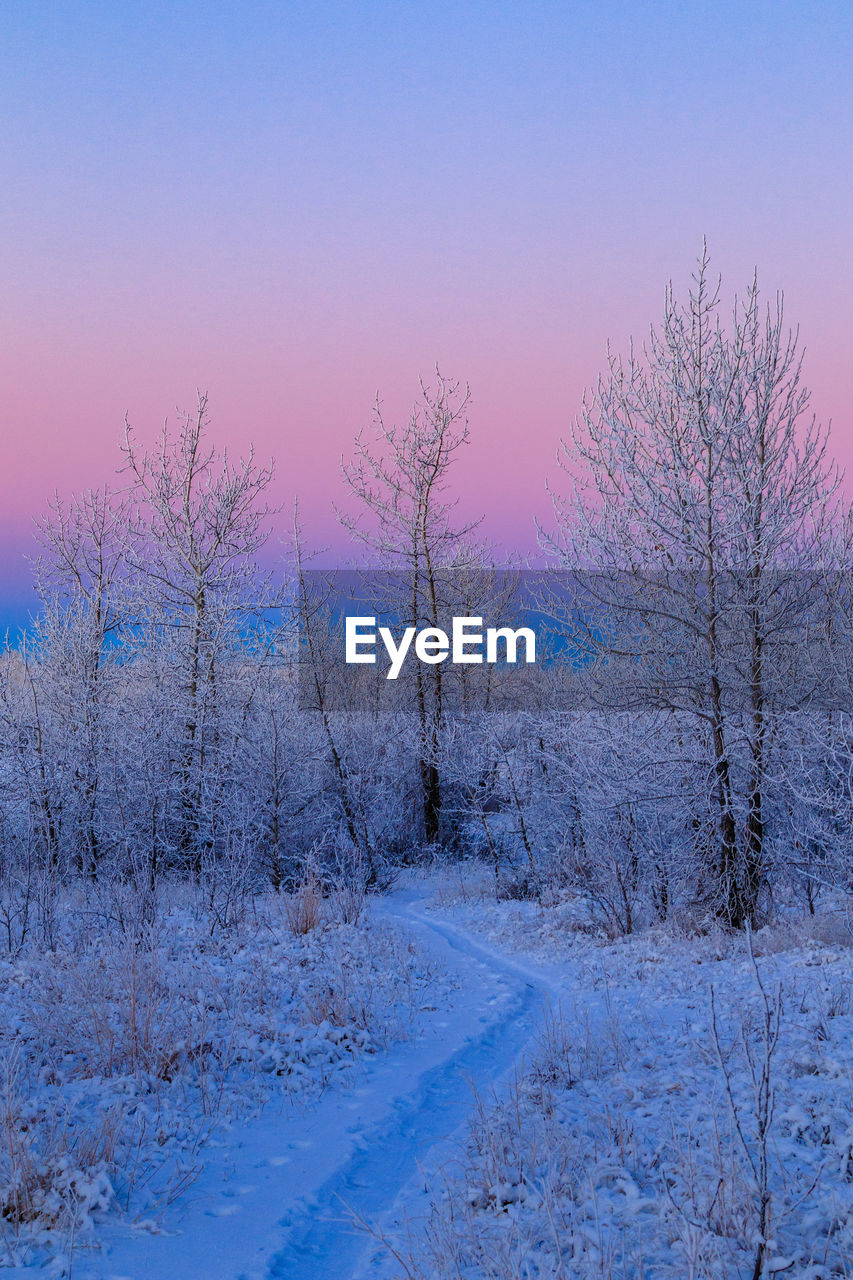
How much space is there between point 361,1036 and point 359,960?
91.9 inches

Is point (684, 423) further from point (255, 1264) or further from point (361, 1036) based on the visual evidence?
point (255, 1264)

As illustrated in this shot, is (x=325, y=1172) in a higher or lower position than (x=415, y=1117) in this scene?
higher

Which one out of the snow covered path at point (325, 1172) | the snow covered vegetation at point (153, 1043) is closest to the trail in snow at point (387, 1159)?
the snow covered path at point (325, 1172)

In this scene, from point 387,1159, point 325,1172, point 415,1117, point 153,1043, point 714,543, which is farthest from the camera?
point 714,543

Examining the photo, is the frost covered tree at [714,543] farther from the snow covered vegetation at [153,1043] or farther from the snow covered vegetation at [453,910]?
the snow covered vegetation at [153,1043]

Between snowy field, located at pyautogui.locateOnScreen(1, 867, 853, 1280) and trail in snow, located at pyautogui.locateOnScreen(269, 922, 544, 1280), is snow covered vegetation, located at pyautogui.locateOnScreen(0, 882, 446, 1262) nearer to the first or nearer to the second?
snowy field, located at pyautogui.locateOnScreen(1, 867, 853, 1280)

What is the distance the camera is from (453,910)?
15.6 m

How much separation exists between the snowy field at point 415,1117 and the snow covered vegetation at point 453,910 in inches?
1.1

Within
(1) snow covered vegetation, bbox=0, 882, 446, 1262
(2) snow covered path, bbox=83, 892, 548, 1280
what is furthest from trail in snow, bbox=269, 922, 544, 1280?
(1) snow covered vegetation, bbox=0, 882, 446, 1262

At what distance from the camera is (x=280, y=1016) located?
21.7 feet

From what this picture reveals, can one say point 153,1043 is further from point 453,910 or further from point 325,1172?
point 453,910

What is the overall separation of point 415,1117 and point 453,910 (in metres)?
10.8

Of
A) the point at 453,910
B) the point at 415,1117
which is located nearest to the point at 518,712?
the point at 453,910

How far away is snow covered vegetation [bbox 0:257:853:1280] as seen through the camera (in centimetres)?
A: 352
